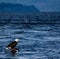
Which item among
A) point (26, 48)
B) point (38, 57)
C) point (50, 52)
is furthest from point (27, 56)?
point (26, 48)

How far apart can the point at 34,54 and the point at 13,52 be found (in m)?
1.84

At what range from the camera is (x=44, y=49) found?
26.6 m

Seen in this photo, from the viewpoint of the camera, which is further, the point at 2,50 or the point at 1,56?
the point at 2,50

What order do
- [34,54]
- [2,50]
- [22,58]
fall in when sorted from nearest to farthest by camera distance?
[22,58], [34,54], [2,50]

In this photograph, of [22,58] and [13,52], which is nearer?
[22,58]

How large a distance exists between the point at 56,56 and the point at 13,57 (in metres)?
2.93

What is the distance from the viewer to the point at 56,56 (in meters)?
22.8

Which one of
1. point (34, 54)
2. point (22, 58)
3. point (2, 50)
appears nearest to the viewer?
point (22, 58)

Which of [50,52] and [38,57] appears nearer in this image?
[38,57]

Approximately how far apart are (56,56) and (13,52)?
355cm

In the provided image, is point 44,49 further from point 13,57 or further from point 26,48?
point 13,57

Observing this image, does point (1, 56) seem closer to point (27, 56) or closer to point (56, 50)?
point (27, 56)

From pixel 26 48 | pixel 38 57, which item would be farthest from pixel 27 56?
pixel 26 48

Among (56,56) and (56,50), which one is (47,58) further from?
(56,50)
